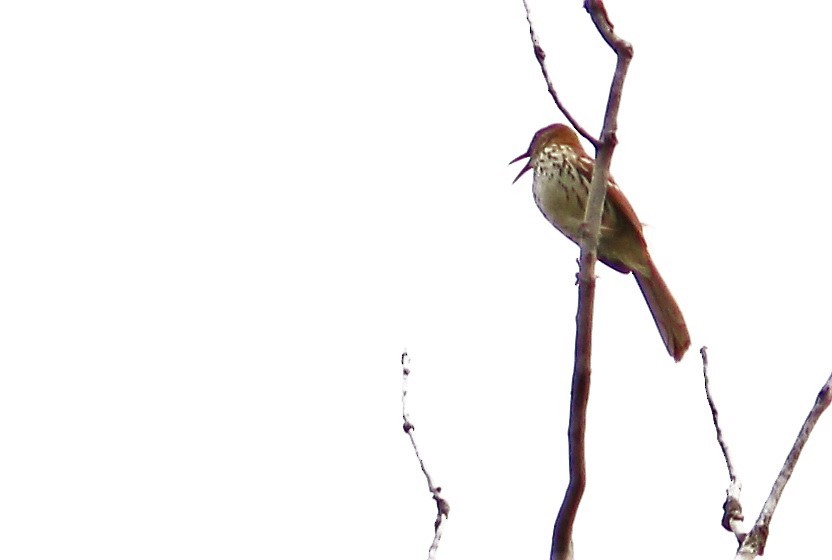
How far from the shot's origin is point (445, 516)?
3.45 metres

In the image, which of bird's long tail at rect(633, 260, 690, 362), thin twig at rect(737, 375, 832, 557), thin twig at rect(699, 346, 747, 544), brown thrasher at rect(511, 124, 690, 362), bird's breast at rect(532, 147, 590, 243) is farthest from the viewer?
bird's breast at rect(532, 147, 590, 243)

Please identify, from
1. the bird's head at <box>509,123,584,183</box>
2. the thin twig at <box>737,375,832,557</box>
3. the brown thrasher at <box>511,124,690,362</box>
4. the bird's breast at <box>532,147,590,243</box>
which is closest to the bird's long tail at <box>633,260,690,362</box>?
the brown thrasher at <box>511,124,690,362</box>

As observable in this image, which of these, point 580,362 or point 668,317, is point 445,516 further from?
point 668,317

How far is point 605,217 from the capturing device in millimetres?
6395

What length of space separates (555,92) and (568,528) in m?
1.11

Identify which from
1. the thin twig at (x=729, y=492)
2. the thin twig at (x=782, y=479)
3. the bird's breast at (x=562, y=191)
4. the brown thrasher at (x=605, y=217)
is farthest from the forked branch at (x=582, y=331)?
the bird's breast at (x=562, y=191)

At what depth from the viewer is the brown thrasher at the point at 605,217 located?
6.29m

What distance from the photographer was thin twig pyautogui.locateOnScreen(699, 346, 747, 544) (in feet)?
11.0

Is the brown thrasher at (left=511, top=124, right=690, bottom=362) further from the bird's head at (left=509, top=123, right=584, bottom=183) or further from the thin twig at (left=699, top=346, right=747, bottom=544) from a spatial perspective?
the thin twig at (left=699, top=346, right=747, bottom=544)

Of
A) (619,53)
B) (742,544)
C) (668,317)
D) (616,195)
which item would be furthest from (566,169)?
(742,544)

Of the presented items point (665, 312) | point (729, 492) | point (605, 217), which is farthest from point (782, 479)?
point (605, 217)

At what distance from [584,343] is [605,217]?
2783mm

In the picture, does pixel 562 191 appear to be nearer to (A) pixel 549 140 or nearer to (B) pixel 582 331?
(A) pixel 549 140

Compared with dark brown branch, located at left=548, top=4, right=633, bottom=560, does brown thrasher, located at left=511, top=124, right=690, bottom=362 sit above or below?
above
